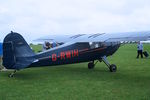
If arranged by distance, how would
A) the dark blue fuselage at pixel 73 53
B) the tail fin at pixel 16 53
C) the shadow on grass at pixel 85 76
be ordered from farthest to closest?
the dark blue fuselage at pixel 73 53
the shadow on grass at pixel 85 76
the tail fin at pixel 16 53

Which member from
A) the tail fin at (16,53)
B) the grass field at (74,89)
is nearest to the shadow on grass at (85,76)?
the grass field at (74,89)

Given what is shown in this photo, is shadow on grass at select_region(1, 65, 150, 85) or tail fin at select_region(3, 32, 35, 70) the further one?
shadow on grass at select_region(1, 65, 150, 85)

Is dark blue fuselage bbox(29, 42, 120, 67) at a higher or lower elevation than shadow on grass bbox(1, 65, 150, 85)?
higher

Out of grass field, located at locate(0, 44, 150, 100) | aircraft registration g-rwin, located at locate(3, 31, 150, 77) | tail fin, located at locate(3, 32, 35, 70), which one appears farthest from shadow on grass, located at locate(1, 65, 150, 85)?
tail fin, located at locate(3, 32, 35, 70)

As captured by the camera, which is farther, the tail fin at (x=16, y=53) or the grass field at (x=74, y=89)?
the tail fin at (x=16, y=53)

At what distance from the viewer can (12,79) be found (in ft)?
32.7

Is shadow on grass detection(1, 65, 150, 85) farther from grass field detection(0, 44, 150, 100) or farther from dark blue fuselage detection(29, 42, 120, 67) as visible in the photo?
dark blue fuselage detection(29, 42, 120, 67)

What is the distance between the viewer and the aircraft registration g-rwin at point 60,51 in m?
9.98

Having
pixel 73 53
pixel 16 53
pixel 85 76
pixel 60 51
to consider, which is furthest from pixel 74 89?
pixel 73 53

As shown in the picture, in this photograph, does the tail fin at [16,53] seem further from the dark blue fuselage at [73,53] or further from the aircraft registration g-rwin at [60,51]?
the dark blue fuselage at [73,53]

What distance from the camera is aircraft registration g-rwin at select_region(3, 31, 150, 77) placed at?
32.7ft

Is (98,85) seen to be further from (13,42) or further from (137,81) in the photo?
(13,42)

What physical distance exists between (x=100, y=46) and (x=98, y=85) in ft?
14.6

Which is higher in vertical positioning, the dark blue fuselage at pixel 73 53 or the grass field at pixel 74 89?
the dark blue fuselage at pixel 73 53
